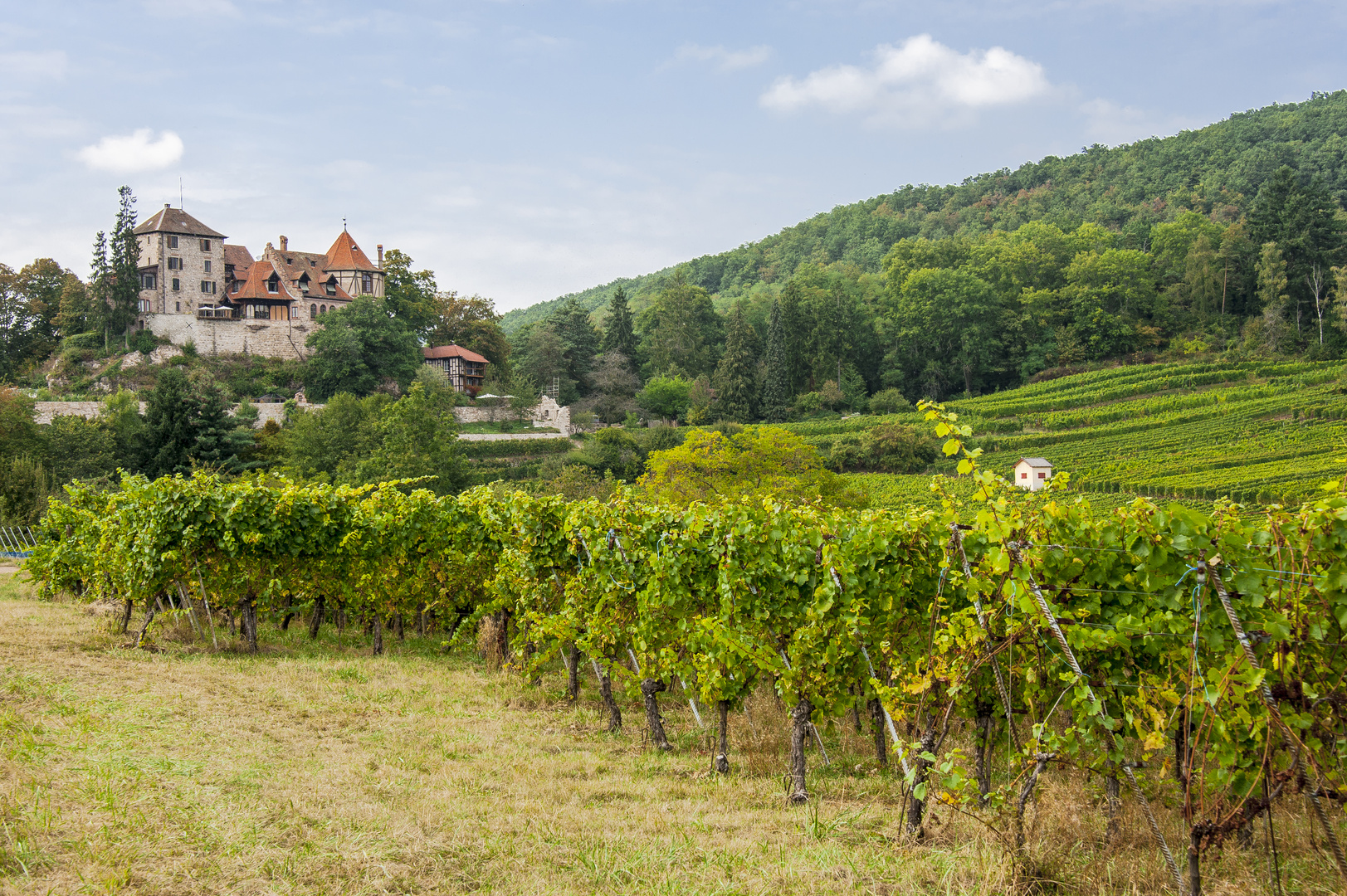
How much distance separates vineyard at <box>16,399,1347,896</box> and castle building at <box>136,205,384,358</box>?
5518cm

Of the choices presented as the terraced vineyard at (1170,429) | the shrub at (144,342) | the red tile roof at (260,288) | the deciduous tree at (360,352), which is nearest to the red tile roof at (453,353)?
the deciduous tree at (360,352)

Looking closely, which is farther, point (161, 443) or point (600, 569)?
point (161, 443)

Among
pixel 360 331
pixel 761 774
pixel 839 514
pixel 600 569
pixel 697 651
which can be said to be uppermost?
pixel 360 331

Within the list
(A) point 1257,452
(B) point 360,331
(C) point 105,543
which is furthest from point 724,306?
(C) point 105,543

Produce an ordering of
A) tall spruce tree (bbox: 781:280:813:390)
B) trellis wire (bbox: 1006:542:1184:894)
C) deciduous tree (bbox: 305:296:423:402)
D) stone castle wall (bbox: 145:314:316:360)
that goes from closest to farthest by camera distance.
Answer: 1. trellis wire (bbox: 1006:542:1184:894)
2. deciduous tree (bbox: 305:296:423:402)
3. stone castle wall (bbox: 145:314:316:360)
4. tall spruce tree (bbox: 781:280:813:390)

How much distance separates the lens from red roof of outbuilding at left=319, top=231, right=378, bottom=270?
65000 millimetres

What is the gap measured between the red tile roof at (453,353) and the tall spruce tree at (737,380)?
711 inches

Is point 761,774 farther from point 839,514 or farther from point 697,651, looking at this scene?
point 839,514

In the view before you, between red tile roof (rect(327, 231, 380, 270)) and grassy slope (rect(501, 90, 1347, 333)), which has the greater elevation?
grassy slope (rect(501, 90, 1347, 333))

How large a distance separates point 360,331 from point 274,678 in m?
52.6

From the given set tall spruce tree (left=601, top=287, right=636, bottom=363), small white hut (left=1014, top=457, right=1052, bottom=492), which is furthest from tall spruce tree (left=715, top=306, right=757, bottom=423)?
small white hut (left=1014, top=457, right=1052, bottom=492)

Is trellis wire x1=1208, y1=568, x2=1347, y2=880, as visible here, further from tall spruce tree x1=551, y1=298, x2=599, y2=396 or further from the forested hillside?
tall spruce tree x1=551, y1=298, x2=599, y2=396

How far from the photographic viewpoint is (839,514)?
23.6 feet

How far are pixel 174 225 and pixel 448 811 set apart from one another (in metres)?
67.2
